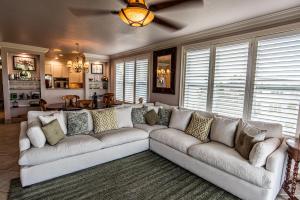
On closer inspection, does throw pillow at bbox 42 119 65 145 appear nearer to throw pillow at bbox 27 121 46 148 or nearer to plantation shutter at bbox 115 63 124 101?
throw pillow at bbox 27 121 46 148

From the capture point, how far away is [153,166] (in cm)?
314

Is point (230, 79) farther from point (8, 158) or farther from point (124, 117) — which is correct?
point (8, 158)

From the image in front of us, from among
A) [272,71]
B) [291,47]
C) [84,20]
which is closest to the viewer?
[291,47]

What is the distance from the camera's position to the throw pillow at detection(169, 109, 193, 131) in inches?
146

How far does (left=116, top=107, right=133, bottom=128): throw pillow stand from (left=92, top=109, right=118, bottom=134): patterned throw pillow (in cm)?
12

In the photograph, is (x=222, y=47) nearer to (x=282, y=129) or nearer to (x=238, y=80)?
(x=238, y=80)

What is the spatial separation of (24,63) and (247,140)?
299 inches

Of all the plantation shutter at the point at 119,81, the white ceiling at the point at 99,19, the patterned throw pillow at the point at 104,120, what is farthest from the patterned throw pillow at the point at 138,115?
the plantation shutter at the point at 119,81

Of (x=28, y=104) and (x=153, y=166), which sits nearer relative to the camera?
(x=153, y=166)

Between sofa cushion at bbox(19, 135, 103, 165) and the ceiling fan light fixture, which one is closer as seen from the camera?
the ceiling fan light fixture

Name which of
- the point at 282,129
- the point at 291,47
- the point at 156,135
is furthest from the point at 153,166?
the point at 291,47

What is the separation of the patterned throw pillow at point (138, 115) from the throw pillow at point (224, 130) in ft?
5.61

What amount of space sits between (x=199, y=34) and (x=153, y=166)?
3140 mm

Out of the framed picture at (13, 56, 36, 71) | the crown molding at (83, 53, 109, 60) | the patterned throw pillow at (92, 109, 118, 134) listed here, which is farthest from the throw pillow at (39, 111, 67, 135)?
the crown molding at (83, 53, 109, 60)
